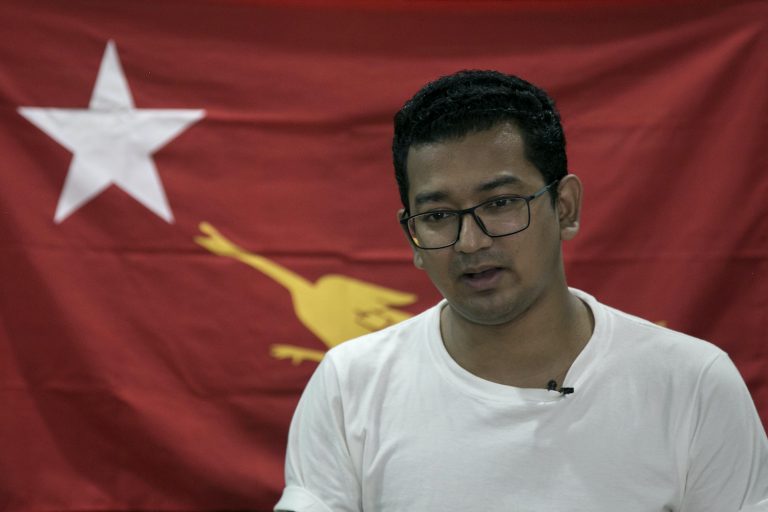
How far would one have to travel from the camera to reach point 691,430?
1.27 meters

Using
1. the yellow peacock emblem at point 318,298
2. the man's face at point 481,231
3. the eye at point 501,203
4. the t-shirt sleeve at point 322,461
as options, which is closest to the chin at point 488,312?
the man's face at point 481,231

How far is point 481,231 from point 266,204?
1022 millimetres

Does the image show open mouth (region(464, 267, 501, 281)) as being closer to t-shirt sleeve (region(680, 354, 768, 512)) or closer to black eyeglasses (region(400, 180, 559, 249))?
black eyeglasses (region(400, 180, 559, 249))

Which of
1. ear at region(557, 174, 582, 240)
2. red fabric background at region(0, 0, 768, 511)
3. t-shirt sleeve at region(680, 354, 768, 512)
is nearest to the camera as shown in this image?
t-shirt sleeve at region(680, 354, 768, 512)

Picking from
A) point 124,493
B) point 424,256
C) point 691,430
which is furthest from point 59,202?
point 691,430

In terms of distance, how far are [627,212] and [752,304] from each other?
1.20 feet

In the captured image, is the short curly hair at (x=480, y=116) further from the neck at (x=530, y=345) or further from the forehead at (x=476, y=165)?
the neck at (x=530, y=345)

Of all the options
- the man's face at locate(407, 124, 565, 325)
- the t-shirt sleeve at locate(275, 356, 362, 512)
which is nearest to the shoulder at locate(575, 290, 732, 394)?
the man's face at locate(407, 124, 565, 325)

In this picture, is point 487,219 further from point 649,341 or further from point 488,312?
point 649,341

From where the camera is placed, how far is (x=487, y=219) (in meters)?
1.26

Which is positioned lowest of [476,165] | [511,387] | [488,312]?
[511,387]

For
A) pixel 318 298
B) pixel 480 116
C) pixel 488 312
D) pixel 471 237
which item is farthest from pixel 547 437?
pixel 318 298

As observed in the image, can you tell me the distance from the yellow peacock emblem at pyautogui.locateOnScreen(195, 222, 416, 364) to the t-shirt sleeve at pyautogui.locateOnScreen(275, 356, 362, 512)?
746 mm

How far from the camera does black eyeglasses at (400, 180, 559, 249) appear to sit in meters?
1.26
